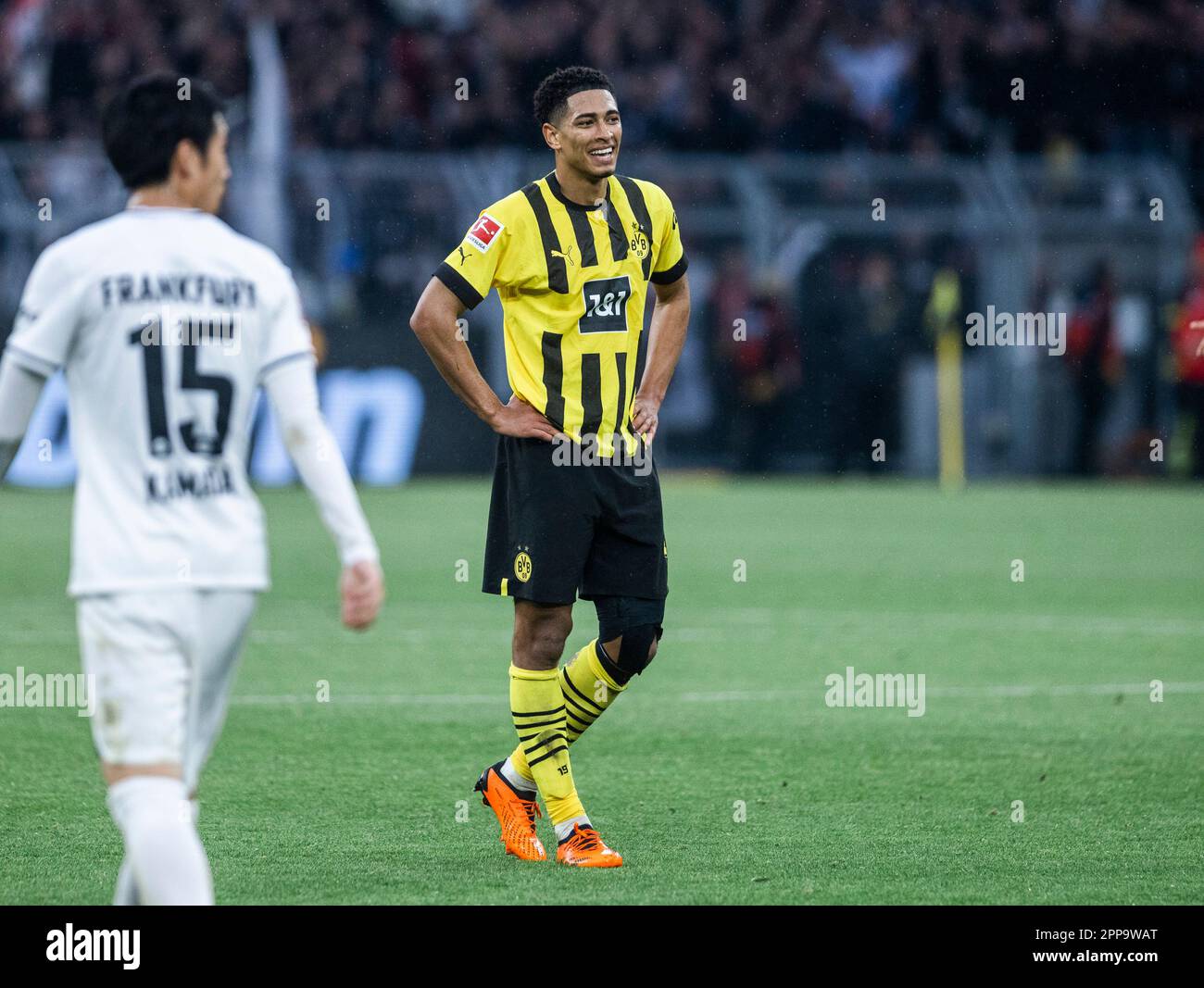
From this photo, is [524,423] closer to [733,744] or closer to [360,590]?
[360,590]

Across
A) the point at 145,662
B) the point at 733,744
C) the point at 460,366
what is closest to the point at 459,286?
the point at 460,366

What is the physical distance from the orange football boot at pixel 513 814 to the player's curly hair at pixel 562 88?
6.56 feet

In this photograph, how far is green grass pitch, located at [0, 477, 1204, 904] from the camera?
219 inches

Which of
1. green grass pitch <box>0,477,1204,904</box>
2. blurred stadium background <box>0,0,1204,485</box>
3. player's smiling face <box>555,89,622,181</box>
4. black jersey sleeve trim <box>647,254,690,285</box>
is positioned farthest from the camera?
blurred stadium background <box>0,0,1204,485</box>

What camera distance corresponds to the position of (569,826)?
5.86 meters

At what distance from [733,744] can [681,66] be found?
17.2m

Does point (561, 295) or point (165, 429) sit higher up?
point (561, 295)

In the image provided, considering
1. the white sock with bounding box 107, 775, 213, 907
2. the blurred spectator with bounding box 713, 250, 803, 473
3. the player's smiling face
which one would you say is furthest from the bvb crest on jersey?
the blurred spectator with bounding box 713, 250, 803, 473

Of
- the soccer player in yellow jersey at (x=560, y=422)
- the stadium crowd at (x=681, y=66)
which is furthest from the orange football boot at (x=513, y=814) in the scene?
the stadium crowd at (x=681, y=66)

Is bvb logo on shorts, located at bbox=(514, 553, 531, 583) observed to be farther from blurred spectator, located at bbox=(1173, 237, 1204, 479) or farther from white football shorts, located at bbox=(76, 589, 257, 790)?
blurred spectator, located at bbox=(1173, 237, 1204, 479)

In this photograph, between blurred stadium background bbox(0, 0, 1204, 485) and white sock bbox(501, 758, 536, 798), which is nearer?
white sock bbox(501, 758, 536, 798)

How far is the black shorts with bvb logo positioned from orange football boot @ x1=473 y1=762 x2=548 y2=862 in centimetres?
59

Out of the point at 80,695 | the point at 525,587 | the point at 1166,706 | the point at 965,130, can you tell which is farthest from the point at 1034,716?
the point at 965,130

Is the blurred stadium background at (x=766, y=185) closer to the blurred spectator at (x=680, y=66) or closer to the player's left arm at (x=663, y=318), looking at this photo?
the blurred spectator at (x=680, y=66)
